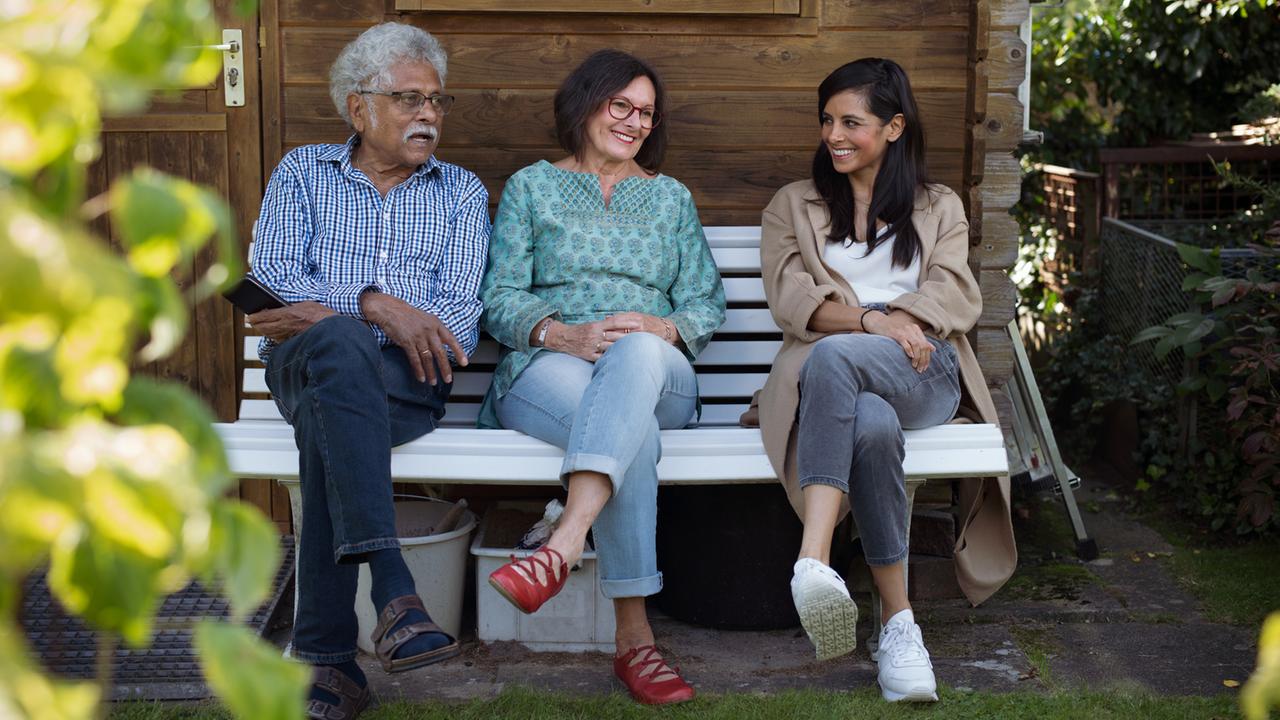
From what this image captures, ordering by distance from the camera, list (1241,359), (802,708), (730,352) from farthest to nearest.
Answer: (1241,359)
(730,352)
(802,708)

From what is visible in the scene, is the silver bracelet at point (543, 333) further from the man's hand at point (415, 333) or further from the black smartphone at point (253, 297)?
the black smartphone at point (253, 297)

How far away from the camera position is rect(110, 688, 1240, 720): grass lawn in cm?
264

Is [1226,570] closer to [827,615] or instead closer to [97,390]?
[827,615]

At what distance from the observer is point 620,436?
2.67 m

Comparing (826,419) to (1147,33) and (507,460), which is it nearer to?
(507,460)

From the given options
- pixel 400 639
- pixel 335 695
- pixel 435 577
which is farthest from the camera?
pixel 435 577

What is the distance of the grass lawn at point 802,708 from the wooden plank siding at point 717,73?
1.14 meters

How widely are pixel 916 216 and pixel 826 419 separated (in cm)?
72

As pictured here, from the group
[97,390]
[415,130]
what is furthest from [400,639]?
[97,390]

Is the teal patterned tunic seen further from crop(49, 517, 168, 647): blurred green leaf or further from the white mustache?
crop(49, 517, 168, 647): blurred green leaf

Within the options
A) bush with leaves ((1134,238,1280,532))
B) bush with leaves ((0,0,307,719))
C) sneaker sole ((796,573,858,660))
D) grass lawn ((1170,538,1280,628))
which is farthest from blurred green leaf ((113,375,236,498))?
bush with leaves ((1134,238,1280,532))

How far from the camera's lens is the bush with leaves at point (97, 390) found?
0.72m

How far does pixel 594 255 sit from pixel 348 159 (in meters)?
0.65

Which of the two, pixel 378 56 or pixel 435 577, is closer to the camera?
pixel 435 577
